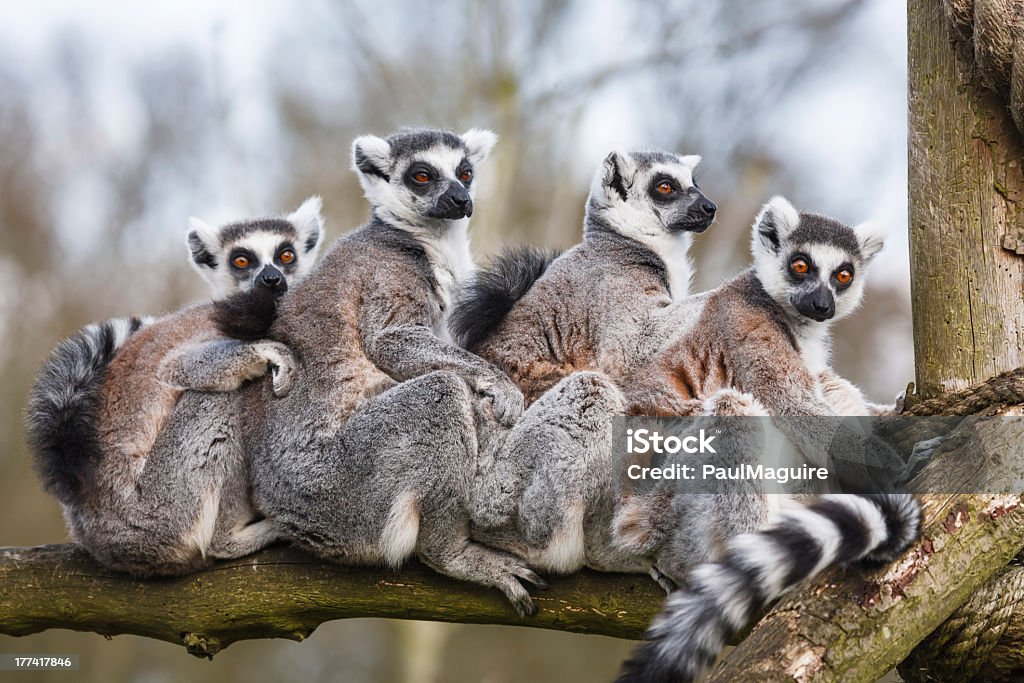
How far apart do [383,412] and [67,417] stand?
168 cm

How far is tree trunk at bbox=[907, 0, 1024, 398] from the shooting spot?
420cm

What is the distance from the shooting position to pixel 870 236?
4.91 metres

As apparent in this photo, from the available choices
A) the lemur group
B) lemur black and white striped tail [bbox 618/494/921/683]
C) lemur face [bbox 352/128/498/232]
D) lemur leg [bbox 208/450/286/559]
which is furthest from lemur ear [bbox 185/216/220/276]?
lemur black and white striped tail [bbox 618/494/921/683]

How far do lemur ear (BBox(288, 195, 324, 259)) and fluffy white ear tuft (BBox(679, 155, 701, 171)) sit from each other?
2.62 meters

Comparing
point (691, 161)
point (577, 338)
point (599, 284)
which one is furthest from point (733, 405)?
point (691, 161)

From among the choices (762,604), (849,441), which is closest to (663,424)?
(849,441)

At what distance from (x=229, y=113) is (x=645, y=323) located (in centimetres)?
1327

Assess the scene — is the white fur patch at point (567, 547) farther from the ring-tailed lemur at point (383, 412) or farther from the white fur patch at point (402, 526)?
the white fur patch at point (402, 526)

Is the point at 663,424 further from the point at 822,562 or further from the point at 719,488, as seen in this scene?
the point at 822,562

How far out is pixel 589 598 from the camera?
430cm

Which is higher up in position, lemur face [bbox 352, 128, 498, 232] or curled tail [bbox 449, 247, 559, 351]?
lemur face [bbox 352, 128, 498, 232]

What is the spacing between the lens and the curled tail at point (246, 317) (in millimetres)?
4844

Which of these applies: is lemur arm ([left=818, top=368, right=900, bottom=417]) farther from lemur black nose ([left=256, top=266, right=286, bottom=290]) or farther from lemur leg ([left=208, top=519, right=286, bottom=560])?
lemur black nose ([left=256, top=266, right=286, bottom=290])

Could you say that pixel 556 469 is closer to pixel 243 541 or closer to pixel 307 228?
pixel 243 541
